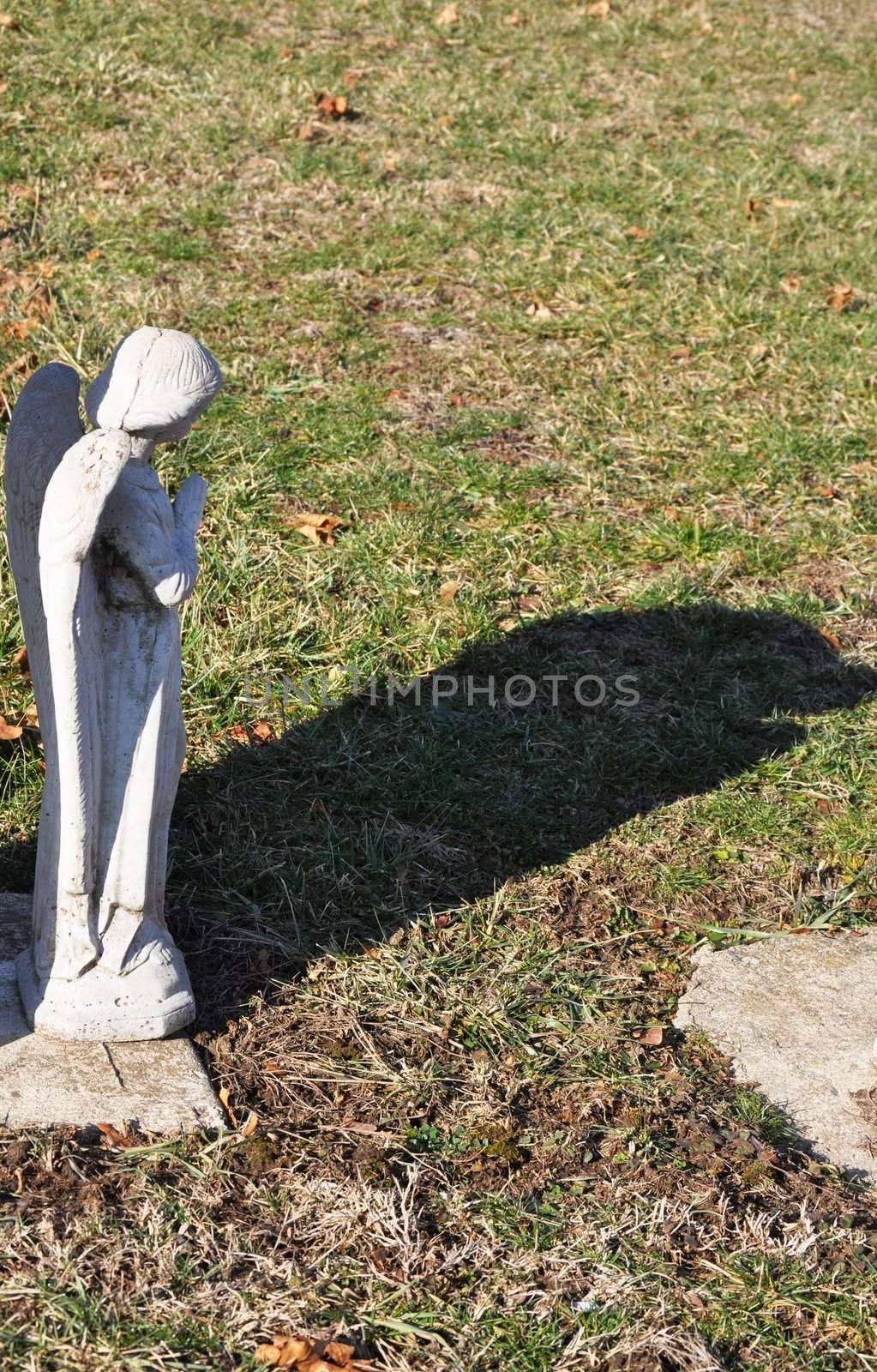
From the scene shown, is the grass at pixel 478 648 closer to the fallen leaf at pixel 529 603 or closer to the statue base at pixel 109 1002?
the fallen leaf at pixel 529 603

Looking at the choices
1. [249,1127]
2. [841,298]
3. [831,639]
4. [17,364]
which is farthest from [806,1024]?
[841,298]

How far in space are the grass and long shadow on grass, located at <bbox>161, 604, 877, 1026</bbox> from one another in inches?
0.6

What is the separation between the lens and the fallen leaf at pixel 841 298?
7.67 metres

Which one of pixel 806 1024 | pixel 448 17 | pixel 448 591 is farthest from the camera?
pixel 448 17

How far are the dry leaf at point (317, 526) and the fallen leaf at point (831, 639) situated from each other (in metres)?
1.90

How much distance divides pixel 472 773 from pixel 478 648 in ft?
2.14

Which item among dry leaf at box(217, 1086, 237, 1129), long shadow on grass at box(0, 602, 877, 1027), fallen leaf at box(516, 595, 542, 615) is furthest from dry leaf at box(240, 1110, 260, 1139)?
fallen leaf at box(516, 595, 542, 615)

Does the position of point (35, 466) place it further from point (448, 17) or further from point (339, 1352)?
point (448, 17)

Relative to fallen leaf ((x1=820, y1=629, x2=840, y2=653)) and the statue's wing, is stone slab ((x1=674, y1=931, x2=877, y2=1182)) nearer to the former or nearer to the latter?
fallen leaf ((x1=820, y1=629, x2=840, y2=653))

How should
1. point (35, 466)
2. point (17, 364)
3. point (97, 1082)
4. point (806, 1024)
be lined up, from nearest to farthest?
1. point (35, 466)
2. point (97, 1082)
3. point (806, 1024)
4. point (17, 364)

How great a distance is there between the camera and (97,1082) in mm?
3430

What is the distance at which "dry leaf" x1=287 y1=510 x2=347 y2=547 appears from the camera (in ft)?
18.6

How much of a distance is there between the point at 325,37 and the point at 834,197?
11.2 ft

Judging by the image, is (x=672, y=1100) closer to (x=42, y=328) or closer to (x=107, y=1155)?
(x=107, y=1155)
